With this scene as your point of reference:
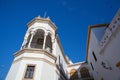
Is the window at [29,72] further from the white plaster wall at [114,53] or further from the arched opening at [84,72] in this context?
the arched opening at [84,72]

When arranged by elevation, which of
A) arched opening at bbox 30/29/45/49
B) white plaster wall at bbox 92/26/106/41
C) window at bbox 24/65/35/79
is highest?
arched opening at bbox 30/29/45/49

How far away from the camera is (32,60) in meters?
11.8

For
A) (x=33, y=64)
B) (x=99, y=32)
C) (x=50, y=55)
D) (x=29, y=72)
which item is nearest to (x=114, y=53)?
(x=99, y=32)

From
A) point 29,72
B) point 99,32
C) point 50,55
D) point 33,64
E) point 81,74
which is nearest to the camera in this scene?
point 29,72

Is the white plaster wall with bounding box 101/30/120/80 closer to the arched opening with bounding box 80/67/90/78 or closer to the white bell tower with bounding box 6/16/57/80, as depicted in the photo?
the white bell tower with bounding box 6/16/57/80

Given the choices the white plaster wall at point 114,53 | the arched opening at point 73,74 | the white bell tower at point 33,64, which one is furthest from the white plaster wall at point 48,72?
the arched opening at point 73,74

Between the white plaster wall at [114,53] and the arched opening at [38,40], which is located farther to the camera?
the arched opening at [38,40]

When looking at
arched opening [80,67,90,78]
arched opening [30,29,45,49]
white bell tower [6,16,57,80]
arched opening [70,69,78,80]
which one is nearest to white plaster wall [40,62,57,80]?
white bell tower [6,16,57,80]

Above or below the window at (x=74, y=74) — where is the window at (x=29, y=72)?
below

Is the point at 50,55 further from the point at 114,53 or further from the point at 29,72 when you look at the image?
the point at 114,53

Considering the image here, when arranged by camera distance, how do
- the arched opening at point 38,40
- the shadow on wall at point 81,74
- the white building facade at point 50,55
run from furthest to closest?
1. the shadow on wall at point 81,74
2. the arched opening at point 38,40
3. the white building facade at point 50,55

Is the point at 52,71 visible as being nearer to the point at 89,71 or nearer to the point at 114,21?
the point at 114,21

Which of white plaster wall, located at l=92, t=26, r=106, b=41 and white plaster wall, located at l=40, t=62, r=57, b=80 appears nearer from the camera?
white plaster wall, located at l=40, t=62, r=57, b=80

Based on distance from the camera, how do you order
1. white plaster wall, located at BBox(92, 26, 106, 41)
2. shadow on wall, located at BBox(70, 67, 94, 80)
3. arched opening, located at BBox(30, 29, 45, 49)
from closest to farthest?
white plaster wall, located at BBox(92, 26, 106, 41) → arched opening, located at BBox(30, 29, 45, 49) → shadow on wall, located at BBox(70, 67, 94, 80)
